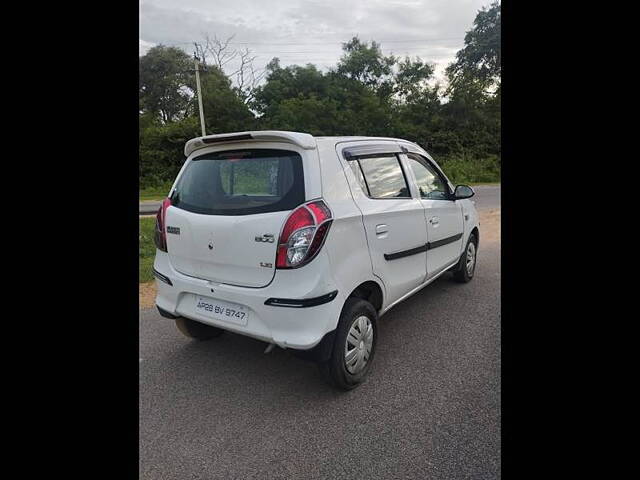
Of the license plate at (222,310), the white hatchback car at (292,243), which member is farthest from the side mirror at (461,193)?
the license plate at (222,310)

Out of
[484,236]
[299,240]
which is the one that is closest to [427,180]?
[299,240]

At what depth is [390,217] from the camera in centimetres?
301

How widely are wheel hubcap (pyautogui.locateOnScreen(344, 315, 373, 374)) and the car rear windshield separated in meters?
0.96

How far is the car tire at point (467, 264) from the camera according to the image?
15.4 ft

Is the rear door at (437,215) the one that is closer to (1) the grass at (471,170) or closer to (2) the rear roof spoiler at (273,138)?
(2) the rear roof spoiler at (273,138)

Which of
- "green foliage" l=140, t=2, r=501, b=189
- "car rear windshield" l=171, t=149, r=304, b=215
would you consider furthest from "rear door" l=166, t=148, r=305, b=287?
"green foliage" l=140, t=2, r=501, b=189

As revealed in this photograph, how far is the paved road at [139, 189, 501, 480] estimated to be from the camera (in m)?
2.04

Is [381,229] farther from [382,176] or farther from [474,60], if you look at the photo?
[474,60]

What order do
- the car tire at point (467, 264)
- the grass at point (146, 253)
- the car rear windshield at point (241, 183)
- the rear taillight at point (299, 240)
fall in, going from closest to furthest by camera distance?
1. the rear taillight at point (299, 240)
2. the car rear windshield at point (241, 183)
3. the car tire at point (467, 264)
4. the grass at point (146, 253)

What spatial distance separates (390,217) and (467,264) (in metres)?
2.29

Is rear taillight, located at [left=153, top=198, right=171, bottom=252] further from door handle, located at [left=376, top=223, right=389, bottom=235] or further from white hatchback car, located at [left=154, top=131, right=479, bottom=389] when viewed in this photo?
door handle, located at [left=376, top=223, right=389, bottom=235]
